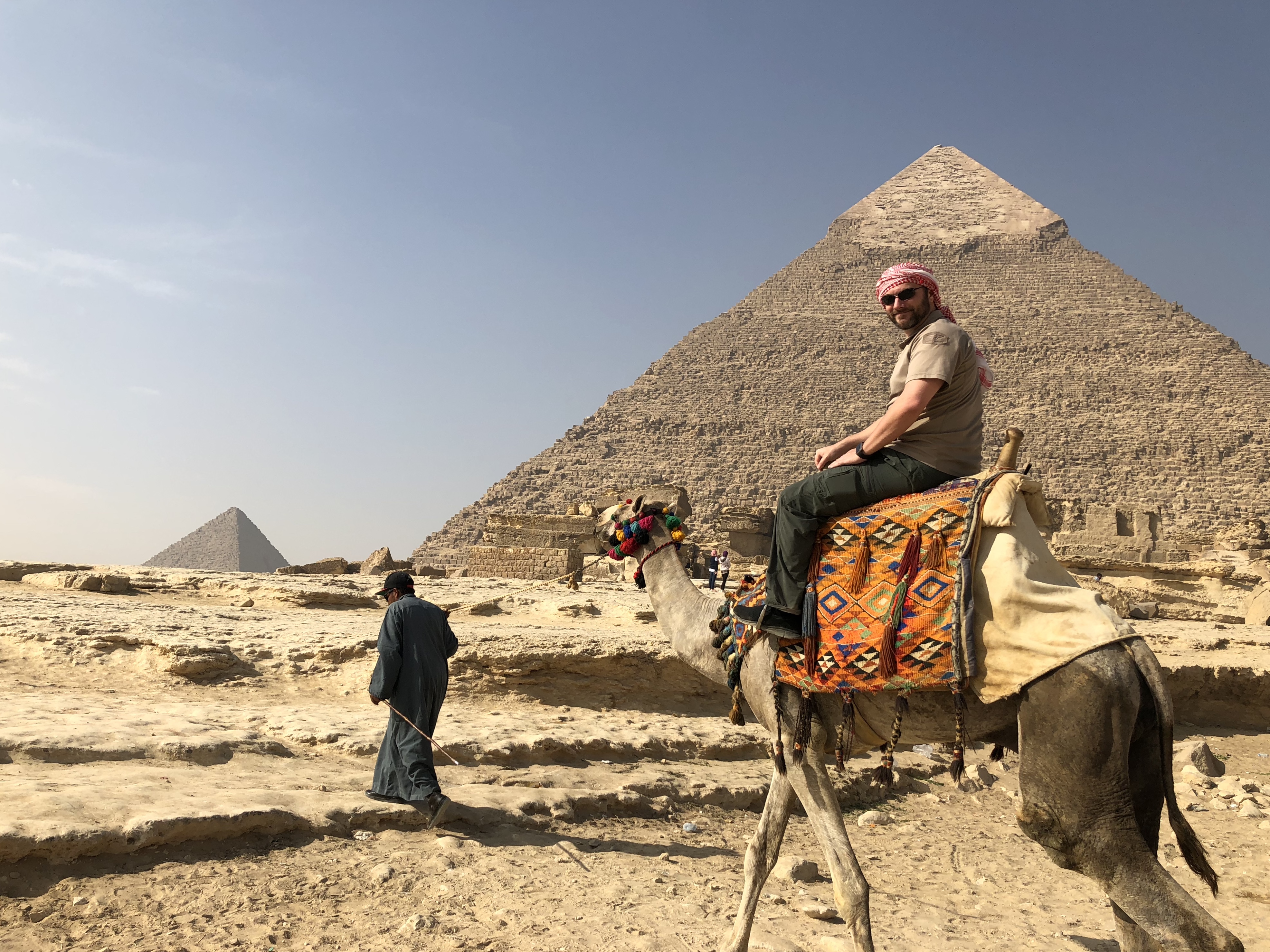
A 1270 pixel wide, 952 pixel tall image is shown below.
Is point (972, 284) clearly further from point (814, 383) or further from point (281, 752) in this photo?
point (281, 752)

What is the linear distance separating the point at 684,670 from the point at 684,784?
2.00 m

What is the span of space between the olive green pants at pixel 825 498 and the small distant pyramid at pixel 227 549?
60.4 m

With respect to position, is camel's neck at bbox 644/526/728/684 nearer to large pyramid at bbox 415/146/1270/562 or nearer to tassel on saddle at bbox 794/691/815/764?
tassel on saddle at bbox 794/691/815/764

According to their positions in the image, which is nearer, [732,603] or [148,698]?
[732,603]

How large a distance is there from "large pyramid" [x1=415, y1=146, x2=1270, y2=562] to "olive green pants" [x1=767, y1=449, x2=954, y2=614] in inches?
3638

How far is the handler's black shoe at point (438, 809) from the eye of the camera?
12.7ft

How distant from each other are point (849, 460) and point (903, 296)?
21.9 inches

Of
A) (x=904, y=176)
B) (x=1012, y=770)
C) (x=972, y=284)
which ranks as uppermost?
(x=904, y=176)

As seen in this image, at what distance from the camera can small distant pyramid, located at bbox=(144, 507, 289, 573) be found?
60500mm

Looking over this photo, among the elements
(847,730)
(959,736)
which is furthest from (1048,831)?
(847,730)

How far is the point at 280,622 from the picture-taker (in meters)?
7.72

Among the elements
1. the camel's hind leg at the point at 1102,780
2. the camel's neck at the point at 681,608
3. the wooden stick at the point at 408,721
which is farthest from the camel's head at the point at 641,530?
the camel's hind leg at the point at 1102,780

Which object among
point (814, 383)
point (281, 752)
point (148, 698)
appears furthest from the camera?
point (814, 383)

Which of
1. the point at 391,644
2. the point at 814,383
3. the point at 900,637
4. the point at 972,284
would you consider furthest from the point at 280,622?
the point at 972,284
